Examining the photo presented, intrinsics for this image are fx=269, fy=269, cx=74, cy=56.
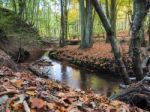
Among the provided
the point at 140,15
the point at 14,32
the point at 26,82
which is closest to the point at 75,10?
the point at 14,32

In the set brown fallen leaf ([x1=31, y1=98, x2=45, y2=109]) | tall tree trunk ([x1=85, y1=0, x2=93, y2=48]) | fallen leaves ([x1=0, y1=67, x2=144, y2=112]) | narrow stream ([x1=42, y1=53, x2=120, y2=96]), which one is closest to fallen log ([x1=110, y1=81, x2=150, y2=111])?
fallen leaves ([x1=0, y1=67, x2=144, y2=112])

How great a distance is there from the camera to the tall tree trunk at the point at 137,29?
351 inches

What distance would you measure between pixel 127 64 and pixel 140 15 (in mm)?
5467

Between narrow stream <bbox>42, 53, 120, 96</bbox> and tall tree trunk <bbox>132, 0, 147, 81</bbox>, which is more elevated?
tall tree trunk <bbox>132, 0, 147, 81</bbox>

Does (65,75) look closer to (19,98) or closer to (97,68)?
(97,68)

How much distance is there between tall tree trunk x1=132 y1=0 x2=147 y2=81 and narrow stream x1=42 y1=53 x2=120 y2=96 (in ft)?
5.68

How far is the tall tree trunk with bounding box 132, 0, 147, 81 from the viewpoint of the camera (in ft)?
29.2

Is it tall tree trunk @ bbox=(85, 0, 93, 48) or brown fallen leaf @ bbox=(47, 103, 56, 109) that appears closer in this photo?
brown fallen leaf @ bbox=(47, 103, 56, 109)

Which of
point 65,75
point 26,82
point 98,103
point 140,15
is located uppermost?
point 140,15

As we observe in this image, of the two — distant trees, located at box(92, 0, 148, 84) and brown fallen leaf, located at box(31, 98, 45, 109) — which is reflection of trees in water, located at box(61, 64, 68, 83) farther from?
brown fallen leaf, located at box(31, 98, 45, 109)

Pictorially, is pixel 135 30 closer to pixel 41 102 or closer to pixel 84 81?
pixel 84 81

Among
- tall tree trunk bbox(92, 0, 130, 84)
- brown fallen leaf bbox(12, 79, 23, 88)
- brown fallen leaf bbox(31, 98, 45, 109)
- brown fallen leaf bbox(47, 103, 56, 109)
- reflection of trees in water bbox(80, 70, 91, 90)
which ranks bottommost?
reflection of trees in water bbox(80, 70, 91, 90)

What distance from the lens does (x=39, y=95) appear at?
5.02m

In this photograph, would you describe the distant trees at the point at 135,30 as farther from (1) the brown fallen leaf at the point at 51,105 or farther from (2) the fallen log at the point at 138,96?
(1) the brown fallen leaf at the point at 51,105
